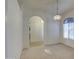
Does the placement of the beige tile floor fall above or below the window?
below

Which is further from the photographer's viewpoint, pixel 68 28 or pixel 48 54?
pixel 68 28

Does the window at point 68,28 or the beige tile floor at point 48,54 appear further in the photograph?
the window at point 68,28

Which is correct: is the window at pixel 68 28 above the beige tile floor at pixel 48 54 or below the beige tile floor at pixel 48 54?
above

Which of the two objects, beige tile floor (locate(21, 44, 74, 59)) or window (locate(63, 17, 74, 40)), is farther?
window (locate(63, 17, 74, 40))

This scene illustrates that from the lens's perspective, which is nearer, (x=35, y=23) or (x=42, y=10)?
(x=42, y=10)

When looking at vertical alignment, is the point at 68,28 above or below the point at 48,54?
above

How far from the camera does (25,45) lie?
7262mm
